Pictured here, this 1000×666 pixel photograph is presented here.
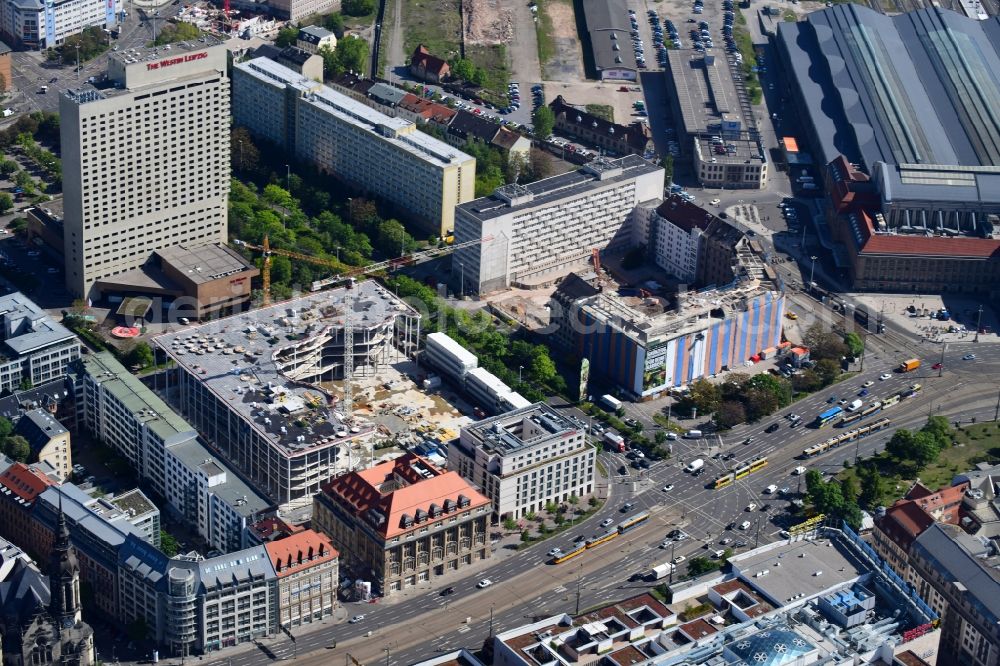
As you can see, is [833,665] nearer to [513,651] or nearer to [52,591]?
[513,651]

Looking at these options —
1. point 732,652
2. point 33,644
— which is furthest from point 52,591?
point 732,652

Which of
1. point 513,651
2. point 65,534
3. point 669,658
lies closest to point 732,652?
point 669,658

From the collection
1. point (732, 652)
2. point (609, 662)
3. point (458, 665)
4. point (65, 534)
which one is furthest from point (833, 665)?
point (65, 534)

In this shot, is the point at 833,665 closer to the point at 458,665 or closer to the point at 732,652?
the point at 732,652

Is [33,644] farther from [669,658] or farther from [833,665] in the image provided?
[833,665]
